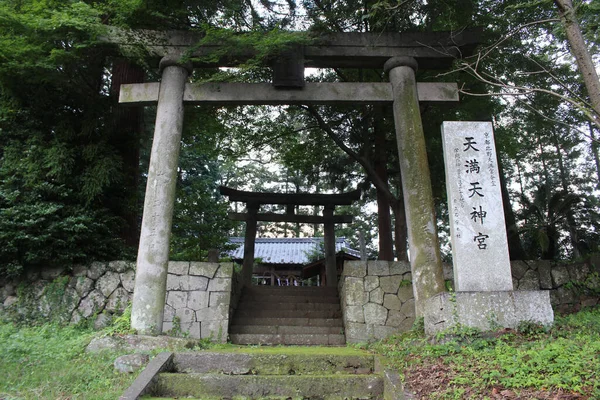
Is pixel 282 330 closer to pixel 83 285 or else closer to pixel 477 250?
pixel 83 285

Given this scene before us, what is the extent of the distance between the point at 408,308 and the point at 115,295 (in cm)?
525

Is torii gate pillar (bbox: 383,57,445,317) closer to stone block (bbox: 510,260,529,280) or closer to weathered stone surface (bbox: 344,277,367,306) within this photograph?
weathered stone surface (bbox: 344,277,367,306)

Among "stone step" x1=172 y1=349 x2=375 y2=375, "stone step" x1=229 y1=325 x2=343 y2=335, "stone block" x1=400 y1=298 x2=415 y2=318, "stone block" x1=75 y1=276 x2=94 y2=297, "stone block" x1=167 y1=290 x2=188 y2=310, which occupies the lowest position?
"stone step" x1=172 y1=349 x2=375 y2=375

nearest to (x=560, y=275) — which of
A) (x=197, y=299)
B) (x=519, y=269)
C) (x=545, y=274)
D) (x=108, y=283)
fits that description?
(x=545, y=274)

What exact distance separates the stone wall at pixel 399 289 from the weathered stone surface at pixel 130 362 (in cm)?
373

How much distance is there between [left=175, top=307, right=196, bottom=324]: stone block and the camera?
25.4 ft

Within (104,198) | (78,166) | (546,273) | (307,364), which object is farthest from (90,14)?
(546,273)

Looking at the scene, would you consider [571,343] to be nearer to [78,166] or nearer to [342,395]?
[342,395]

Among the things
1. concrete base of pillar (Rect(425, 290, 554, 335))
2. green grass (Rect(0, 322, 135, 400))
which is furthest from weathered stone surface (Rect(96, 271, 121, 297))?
concrete base of pillar (Rect(425, 290, 554, 335))

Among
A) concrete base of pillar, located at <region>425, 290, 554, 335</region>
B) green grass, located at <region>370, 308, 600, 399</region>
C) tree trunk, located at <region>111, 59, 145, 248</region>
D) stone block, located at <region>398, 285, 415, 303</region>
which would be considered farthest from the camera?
tree trunk, located at <region>111, 59, 145, 248</region>

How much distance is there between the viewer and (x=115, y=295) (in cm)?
793

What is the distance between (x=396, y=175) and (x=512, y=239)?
430 cm

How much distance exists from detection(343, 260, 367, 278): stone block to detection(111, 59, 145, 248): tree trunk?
459 cm

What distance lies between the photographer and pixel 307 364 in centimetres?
489
